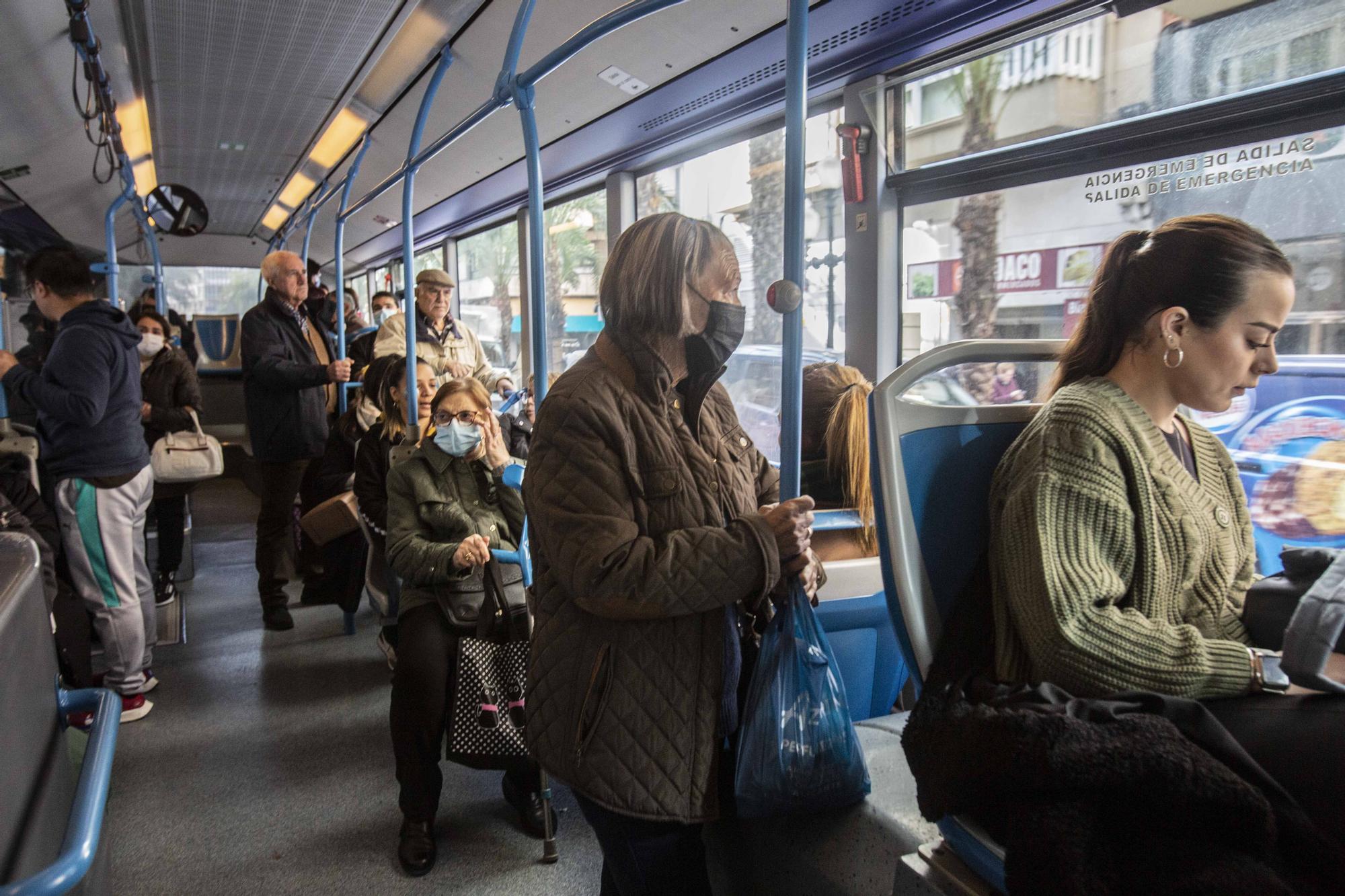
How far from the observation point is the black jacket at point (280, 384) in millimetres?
4562

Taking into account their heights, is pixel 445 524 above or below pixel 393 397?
below

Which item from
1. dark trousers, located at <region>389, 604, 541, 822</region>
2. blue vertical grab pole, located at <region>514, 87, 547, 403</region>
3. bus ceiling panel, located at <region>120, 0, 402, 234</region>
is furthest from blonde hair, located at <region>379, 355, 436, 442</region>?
bus ceiling panel, located at <region>120, 0, 402, 234</region>

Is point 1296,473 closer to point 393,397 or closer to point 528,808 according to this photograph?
point 528,808

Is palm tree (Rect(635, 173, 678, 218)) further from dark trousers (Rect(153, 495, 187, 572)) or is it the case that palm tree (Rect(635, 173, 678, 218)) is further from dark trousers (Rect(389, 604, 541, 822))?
dark trousers (Rect(153, 495, 187, 572))

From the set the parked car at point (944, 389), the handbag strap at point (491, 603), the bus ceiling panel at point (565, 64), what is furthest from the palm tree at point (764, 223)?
the handbag strap at point (491, 603)

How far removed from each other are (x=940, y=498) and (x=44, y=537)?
314cm

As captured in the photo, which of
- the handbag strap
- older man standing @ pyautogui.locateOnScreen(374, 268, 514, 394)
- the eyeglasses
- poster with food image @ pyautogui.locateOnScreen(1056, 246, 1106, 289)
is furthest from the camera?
older man standing @ pyautogui.locateOnScreen(374, 268, 514, 394)

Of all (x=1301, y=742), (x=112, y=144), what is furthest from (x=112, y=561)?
(x=112, y=144)

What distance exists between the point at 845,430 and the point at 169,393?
436 centimetres

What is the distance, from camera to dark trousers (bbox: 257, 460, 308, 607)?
470 cm

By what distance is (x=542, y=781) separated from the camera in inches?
98.0

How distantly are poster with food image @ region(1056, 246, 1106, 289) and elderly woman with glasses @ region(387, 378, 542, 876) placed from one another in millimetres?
1981

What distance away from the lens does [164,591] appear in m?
4.64

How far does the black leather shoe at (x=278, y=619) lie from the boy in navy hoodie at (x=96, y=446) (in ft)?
3.33
